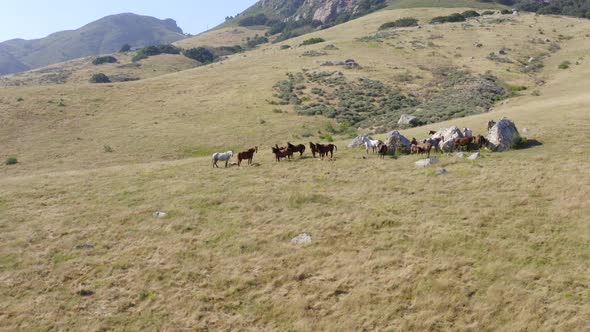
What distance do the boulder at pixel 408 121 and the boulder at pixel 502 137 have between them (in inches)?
692

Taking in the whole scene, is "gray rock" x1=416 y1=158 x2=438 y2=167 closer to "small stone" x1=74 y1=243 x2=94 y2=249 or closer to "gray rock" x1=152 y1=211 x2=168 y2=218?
"gray rock" x1=152 y1=211 x2=168 y2=218

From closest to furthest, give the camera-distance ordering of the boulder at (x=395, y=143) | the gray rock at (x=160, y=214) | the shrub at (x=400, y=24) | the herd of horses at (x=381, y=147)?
1. the gray rock at (x=160, y=214)
2. the herd of horses at (x=381, y=147)
3. the boulder at (x=395, y=143)
4. the shrub at (x=400, y=24)

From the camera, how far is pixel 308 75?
70000mm

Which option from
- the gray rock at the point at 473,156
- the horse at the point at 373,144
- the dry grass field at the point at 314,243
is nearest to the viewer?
the dry grass field at the point at 314,243

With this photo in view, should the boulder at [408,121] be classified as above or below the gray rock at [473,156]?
above

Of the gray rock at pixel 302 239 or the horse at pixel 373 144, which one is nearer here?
the gray rock at pixel 302 239

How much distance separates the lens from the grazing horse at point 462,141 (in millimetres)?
25641

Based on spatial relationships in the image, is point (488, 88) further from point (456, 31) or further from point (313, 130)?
point (456, 31)

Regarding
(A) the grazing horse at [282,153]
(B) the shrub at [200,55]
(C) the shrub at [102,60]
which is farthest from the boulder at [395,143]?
(C) the shrub at [102,60]

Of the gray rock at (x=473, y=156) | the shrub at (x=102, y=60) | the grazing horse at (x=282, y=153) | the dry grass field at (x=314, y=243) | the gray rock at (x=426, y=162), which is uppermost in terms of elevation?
the shrub at (x=102, y=60)

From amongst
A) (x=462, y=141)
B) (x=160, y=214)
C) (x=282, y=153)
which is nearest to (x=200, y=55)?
(x=282, y=153)

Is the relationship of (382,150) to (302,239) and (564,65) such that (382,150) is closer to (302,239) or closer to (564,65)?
(302,239)

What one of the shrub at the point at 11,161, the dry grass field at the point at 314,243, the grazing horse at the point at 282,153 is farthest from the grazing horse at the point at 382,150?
the shrub at the point at 11,161

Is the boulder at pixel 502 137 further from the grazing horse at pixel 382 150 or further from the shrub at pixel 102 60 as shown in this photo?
the shrub at pixel 102 60
